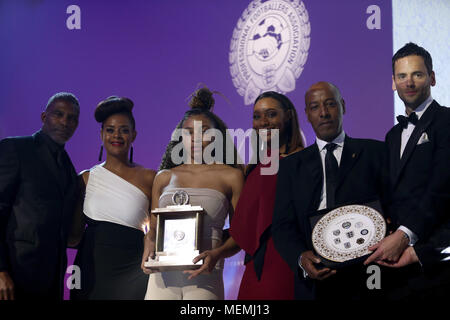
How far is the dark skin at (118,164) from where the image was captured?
3668mm

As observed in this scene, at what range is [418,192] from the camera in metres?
2.72

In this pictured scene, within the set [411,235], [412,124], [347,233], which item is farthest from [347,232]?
[412,124]

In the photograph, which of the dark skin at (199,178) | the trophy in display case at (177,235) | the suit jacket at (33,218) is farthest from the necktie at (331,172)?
the suit jacket at (33,218)

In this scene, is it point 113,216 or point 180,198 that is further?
point 113,216

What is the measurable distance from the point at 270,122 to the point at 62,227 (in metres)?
1.39

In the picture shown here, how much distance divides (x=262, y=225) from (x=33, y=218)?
1.35 metres

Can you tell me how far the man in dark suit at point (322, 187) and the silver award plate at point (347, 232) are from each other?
52 millimetres

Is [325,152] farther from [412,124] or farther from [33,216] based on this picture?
[33,216]

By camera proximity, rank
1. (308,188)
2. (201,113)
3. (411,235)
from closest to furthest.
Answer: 1. (411,235)
2. (308,188)
3. (201,113)

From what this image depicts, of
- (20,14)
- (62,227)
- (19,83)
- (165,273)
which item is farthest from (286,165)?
(20,14)

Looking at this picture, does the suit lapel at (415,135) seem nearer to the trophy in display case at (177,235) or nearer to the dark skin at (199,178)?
the dark skin at (199,178)

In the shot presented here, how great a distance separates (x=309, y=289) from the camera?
2787 mm

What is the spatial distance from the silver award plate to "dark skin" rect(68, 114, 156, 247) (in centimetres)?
134

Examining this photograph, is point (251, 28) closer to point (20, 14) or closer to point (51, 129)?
point (51, 129)
